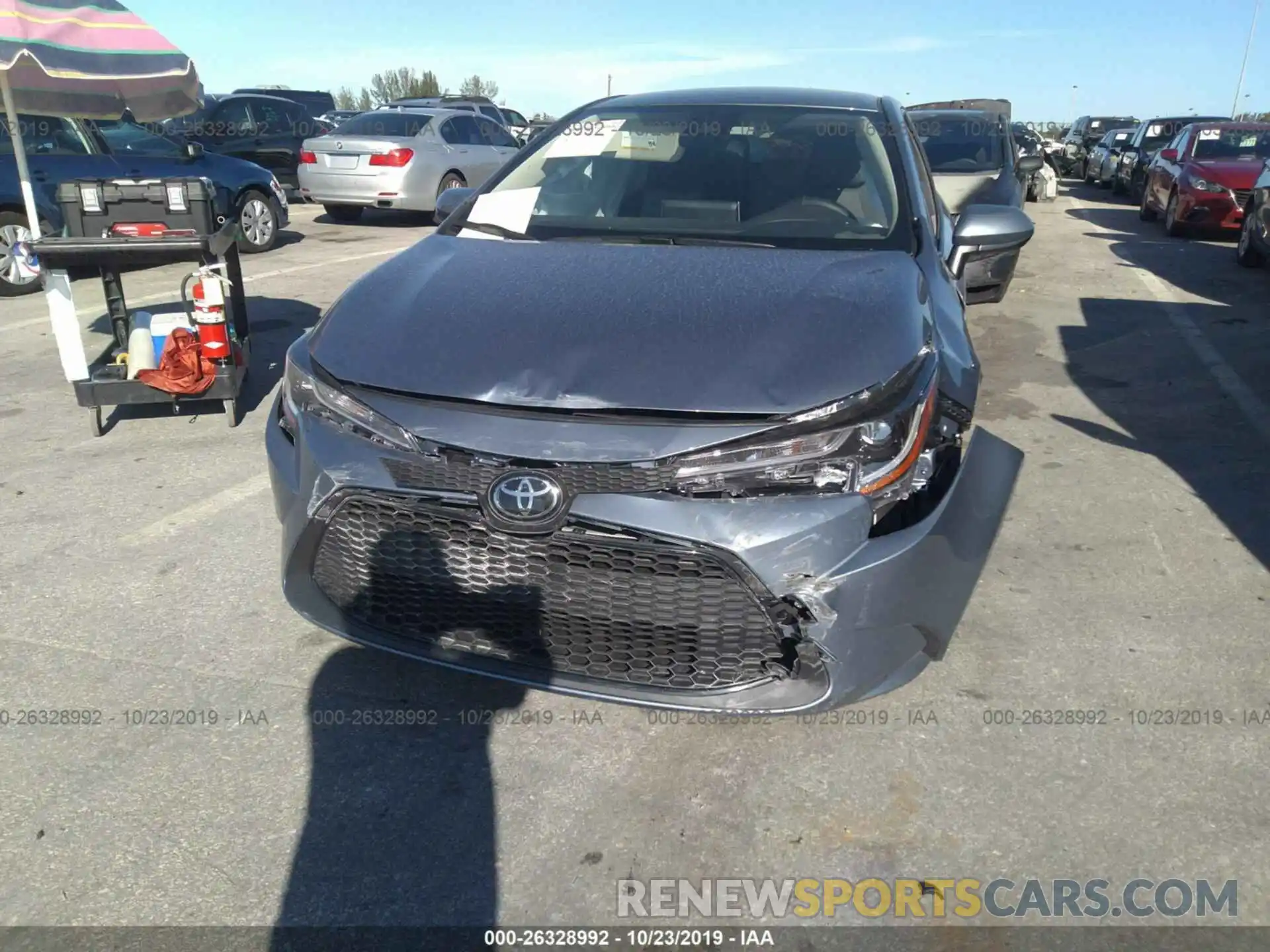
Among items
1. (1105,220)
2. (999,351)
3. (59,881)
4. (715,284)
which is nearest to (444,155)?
(999,351)

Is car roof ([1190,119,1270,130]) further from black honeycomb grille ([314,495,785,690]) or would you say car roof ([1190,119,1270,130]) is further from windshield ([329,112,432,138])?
black honeycomb grille ([314,495,785,690])

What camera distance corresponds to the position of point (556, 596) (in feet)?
7.89

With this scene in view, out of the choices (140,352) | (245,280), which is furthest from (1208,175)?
(140,352)

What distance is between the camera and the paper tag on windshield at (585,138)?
13.5ft

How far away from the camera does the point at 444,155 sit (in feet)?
45.3

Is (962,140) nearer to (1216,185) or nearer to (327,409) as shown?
(1216,185)

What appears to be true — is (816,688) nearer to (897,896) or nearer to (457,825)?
(897,896)

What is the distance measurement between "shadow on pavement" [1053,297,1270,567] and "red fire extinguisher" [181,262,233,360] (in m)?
4.28

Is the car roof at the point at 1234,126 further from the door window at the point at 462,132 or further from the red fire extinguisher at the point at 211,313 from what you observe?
the red fire extinguisher at the point at 211,313

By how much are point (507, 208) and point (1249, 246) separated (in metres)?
9.64

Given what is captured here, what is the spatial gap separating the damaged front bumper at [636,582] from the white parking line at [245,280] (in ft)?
16.6

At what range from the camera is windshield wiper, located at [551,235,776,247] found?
342 centimetres

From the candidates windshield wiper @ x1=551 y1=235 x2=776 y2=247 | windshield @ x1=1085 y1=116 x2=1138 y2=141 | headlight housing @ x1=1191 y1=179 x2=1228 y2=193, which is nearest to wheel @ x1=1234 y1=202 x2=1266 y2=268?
headlight housing @ x1=1191 y1=179 x2=1228 y2=193

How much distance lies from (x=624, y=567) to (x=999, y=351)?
224 inches
